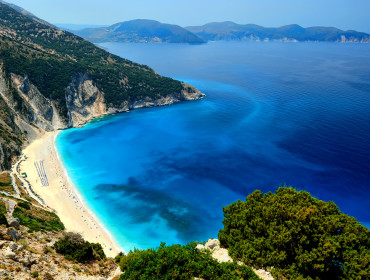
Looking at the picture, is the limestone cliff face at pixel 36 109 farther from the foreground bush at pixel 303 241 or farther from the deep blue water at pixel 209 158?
the foreground bush at pixel 303 241

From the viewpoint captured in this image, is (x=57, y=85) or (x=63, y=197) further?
(x=57, y=85)

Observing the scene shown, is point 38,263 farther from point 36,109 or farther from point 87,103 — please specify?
point 87,103

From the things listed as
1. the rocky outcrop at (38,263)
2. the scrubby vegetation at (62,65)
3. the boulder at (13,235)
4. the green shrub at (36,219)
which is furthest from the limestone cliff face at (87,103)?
the boulder at (13,235)

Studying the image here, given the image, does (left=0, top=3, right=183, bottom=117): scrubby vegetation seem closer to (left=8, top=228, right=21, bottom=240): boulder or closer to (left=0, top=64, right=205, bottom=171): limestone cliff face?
(left=0, top=64, right=205, bottom=171): limestone cliff face

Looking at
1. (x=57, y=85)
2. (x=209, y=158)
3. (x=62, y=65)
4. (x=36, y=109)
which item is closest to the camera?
(x=209, y=158)

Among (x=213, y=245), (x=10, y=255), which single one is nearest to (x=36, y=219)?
(x=10, y=255)

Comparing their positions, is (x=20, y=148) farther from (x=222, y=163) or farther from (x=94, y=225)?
(x=222, y=163)
